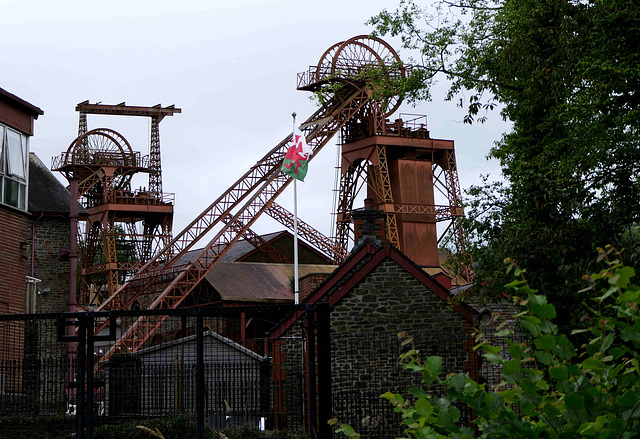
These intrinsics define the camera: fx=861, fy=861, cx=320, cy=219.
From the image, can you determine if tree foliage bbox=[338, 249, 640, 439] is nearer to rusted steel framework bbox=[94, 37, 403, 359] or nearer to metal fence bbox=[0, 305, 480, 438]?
metal fence bbox=[0, 305, 480, 438]

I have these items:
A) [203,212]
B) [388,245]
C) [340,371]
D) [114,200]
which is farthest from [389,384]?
[114,200]

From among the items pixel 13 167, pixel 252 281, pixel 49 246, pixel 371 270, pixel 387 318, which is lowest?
pixel 387 318

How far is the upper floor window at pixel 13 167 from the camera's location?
23516 millimetres

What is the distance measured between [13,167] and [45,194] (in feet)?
28.4

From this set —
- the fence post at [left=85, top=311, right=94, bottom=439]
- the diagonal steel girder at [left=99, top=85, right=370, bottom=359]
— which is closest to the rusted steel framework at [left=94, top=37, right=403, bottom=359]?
the diagonal steel girder at [left=99, top=85, right=370, bottom=359]

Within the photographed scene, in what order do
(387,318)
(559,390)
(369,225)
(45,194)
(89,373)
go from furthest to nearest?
(45,194) → (369,225) → (387,318) → (89,373) → (559,390)

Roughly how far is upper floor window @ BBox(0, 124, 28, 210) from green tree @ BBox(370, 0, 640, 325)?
36.5ft

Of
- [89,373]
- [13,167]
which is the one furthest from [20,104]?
[89,373]

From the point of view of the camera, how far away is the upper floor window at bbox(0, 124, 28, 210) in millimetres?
23516

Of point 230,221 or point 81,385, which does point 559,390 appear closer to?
point 81,385

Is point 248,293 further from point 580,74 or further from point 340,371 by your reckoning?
point 580,74

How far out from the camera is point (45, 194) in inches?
1273

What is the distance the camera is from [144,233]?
60.6 m

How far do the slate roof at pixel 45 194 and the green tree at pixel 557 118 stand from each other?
17287 mm
